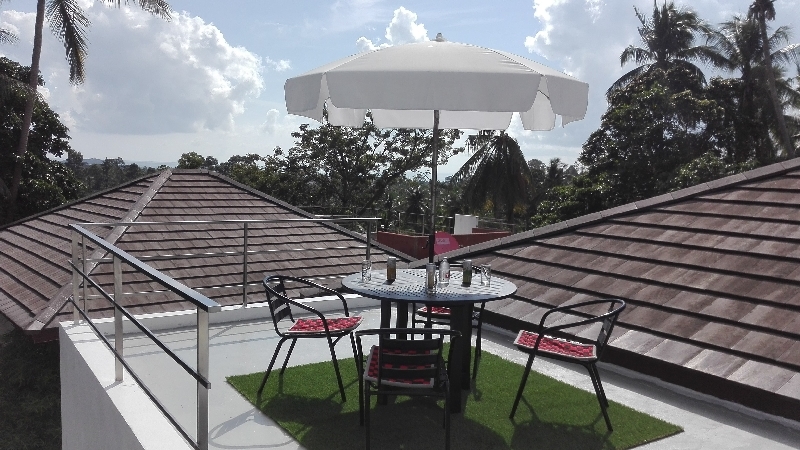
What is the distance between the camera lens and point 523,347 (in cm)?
382

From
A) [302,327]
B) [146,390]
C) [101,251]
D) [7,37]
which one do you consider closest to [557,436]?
[302,327]

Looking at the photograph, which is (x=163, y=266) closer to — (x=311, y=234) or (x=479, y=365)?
(x=311, y=234)

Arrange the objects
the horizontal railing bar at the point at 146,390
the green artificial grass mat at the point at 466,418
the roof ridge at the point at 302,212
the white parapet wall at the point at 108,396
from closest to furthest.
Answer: the horizontal railing bar at the point at 146,390 → the white parapet wall at the point at 108,396 → the green artificial grass mat at the point at 466,418 → the roof ridge at the point at 302,212

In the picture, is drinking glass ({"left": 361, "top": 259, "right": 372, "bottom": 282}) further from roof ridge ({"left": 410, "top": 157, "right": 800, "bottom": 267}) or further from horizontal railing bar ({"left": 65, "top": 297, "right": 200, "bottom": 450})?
roof ridge ({"left": 410, "top": 157, "right": 800, "bottom": 267})

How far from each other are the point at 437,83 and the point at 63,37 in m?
18.0

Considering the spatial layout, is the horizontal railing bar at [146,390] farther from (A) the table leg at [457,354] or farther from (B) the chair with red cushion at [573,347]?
(B) the chair with red cushion at [573,347]

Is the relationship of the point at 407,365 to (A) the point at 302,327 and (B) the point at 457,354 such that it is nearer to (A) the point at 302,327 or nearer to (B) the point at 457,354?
(B) the point at 457,354

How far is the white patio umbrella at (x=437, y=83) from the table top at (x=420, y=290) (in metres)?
1.08

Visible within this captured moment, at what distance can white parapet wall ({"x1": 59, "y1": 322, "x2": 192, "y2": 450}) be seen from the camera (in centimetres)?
335

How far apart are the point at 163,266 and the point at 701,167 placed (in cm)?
1610

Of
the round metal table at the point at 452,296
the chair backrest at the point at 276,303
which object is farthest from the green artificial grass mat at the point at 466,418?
the chair backrest at the point at 276,303

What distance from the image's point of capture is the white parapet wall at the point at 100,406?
3.35m

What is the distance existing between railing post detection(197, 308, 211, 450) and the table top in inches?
53.4

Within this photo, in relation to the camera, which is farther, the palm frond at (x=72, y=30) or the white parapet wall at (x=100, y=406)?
the palm frond at (x=72, y=30)
